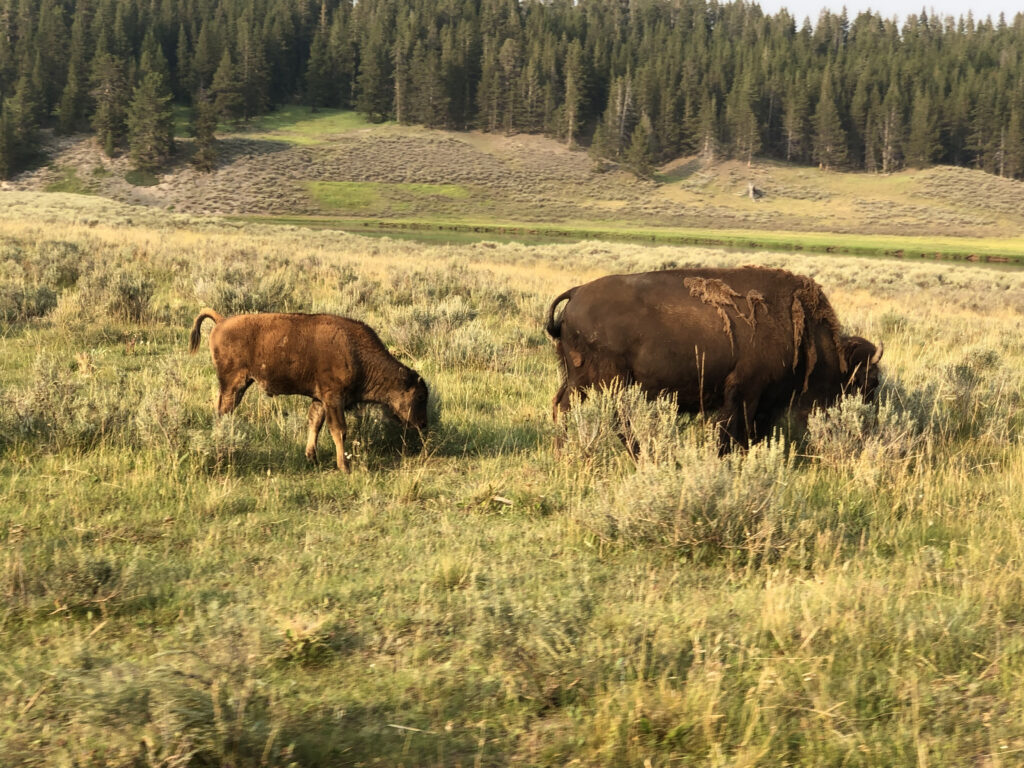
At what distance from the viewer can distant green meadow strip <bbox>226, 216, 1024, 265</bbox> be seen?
156ft

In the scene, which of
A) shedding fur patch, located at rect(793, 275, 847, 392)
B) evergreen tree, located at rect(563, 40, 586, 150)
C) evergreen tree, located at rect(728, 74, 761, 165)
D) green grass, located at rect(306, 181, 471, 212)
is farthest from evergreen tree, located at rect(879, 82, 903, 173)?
shedding fur patch, located at rect(793, 275, 847, 392)

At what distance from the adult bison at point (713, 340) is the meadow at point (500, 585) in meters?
0.34

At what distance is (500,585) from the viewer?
3.89m

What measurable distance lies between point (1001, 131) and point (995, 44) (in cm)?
5013

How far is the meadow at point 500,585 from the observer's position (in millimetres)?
2660

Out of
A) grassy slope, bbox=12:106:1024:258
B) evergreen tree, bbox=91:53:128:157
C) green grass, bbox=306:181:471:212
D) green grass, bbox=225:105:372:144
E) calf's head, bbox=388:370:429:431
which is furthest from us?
green grass, bbox=225:105:372:144

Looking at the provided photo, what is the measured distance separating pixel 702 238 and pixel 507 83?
208 ft

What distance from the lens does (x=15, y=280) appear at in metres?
11.8

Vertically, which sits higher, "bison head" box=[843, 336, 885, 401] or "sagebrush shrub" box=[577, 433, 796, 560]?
"bison head" box=[843, 336, 885, 401]

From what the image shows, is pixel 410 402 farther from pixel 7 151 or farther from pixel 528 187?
pixel 7 151

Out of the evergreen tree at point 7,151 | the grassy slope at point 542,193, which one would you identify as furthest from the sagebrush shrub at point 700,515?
the evergreen tree at point 7,151

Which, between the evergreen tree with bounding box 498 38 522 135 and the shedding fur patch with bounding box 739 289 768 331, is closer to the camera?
the shedding fur patch with bounding box 739 289 768 331

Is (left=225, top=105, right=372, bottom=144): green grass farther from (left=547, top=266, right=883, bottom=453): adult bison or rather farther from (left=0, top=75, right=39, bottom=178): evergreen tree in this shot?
(left=547, top=266, right=883, bottom=453): adult bison

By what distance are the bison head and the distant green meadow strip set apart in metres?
40.7
